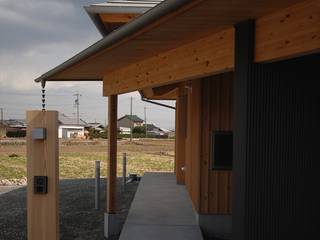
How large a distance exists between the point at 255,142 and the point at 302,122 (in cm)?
50

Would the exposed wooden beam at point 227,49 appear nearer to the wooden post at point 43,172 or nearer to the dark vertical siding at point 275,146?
the dark vertical siding at point 275,146

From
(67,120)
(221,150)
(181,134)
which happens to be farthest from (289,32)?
(67,120)

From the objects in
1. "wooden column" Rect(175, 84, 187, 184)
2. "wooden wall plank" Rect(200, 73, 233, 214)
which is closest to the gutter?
"wooden wall plank" Rect(200, 73, 233, 214)

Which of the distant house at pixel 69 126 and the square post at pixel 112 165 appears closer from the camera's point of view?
the square post at pixel 112 165

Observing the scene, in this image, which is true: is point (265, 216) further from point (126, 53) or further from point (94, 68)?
point (94, 68)

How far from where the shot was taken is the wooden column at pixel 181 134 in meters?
11.7

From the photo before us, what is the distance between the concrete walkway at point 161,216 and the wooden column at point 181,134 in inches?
23.9

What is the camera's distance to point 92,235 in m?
7.07

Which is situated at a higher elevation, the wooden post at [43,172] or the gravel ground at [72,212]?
the wooden post at [43,172]

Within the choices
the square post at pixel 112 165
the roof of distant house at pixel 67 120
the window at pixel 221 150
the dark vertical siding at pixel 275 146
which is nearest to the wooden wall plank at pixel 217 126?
the window at pixel 221 150

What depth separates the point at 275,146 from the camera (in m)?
3.37

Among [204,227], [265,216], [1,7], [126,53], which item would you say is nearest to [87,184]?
[1,7]

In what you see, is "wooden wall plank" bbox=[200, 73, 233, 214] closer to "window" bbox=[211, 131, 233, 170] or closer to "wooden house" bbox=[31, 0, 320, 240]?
"window" bbox=[211, 131, 233, 170]

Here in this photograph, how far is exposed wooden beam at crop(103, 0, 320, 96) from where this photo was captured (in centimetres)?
279
